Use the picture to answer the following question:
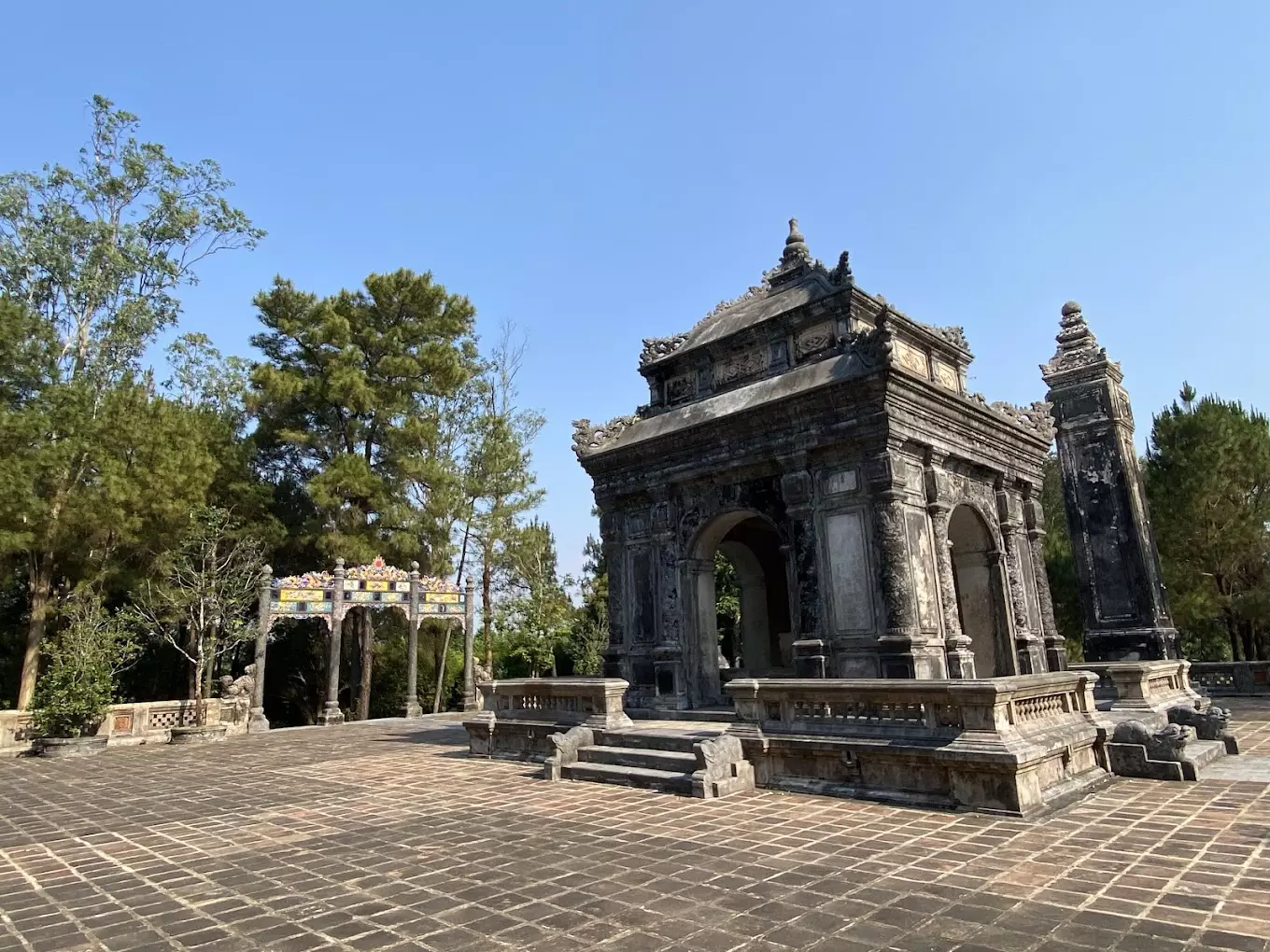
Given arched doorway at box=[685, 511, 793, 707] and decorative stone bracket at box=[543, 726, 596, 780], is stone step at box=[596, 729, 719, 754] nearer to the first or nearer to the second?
decorative stone bracket at box=[543, 726, 596, 780]

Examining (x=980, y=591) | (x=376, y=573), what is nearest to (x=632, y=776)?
(x=980, y=591)

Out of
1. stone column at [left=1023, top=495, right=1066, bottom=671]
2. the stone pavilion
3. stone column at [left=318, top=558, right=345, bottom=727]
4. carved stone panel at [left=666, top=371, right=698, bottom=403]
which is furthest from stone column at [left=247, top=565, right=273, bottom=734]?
stone column at [left=1023, top=495, right=1066, bottom=671]

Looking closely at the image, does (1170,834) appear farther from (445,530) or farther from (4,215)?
(4,215)

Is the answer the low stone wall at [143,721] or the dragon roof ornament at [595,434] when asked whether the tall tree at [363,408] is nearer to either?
the low stone wall at [143,721]

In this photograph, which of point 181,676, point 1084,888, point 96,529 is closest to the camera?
point 1084,888

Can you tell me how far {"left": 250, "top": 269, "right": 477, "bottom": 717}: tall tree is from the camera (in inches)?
928

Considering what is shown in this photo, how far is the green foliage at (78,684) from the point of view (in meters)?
15.6

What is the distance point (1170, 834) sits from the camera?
224 inches

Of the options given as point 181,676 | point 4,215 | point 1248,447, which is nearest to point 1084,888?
point 1248,447

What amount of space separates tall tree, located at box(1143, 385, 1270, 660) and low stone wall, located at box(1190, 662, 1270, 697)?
4.32 m

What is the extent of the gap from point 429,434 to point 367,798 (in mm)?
16976

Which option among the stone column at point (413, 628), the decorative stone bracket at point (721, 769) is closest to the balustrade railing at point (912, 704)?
the decorative stone bracket at point (721, 769)

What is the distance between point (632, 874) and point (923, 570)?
652 centimetres

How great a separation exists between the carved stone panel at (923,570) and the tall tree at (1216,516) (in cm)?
1454
